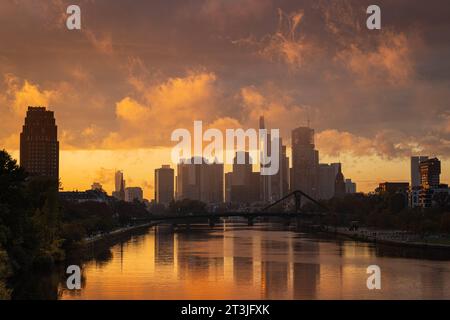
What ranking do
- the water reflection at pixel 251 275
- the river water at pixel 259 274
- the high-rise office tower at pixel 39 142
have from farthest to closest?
the high-rise office tower at pixel 39 142 < the river water at pixel 259 274 < the water reflection at pixel 251 275

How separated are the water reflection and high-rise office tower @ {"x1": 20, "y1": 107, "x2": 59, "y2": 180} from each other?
114367 mm

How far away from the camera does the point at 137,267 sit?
46656mm

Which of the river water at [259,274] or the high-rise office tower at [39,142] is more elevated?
the high-rise office tower at [39,142]

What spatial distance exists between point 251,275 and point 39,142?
139 meters

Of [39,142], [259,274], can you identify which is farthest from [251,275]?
[39,142]

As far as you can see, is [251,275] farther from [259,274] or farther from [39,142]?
[39,142]

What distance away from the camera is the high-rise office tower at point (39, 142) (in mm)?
172500

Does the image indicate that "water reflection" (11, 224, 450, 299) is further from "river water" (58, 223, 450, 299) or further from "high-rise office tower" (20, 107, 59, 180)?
"high-rise office tower" (20, 107, 59, 180)

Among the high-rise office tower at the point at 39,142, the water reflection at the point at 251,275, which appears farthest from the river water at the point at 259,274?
the high-rise office tower at the point at 39,142

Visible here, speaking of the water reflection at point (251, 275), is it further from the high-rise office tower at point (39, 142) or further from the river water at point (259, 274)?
the high-rise office tower at point (39, 142)

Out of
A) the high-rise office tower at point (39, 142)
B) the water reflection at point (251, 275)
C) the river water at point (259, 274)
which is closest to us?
the water reflection at point (251, 275)
